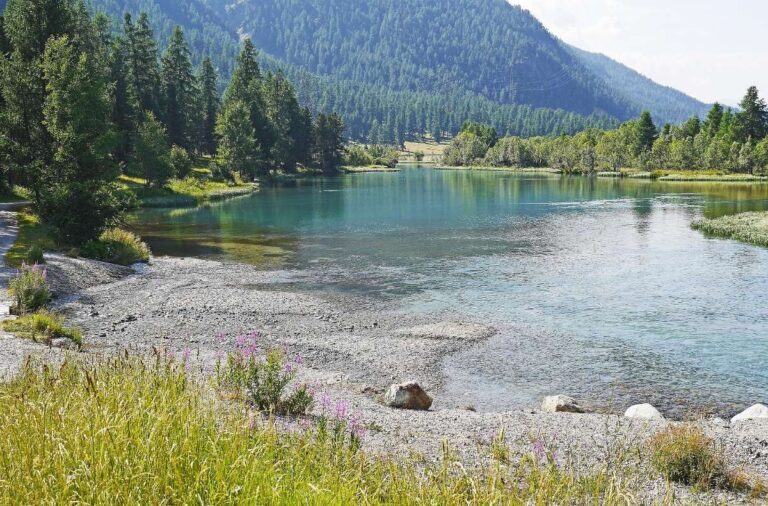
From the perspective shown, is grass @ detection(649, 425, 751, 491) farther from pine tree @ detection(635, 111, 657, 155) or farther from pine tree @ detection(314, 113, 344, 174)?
pine tree @ detection(635, 111, 657, 155)

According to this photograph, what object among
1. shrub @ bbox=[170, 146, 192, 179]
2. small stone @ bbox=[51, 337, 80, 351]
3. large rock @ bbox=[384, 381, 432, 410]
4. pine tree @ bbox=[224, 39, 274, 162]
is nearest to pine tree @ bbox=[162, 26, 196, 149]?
pine tree @ bbox=[224, 39, 274, 162]

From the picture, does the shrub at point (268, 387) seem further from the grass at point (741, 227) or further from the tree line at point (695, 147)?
the tree line at point (695, 147)

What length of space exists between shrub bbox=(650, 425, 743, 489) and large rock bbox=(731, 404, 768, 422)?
15.6 feet

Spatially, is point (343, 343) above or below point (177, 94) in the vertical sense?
below

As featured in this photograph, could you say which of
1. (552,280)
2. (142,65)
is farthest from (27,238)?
(142,65)

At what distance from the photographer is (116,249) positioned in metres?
39.8

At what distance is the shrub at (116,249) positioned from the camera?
3778cm

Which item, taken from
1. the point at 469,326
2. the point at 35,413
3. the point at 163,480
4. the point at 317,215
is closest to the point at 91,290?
the point at 469,326

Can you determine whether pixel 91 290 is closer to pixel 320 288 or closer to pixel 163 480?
pixel 320 288

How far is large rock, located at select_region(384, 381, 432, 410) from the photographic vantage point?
16.6 m

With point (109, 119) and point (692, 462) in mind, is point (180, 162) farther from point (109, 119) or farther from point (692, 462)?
point (692, 462)

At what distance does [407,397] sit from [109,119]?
87530 millimetres

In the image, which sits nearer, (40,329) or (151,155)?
(40,329)

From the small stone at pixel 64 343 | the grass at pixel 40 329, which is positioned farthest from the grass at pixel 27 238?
the small stone at pixel 64 343
